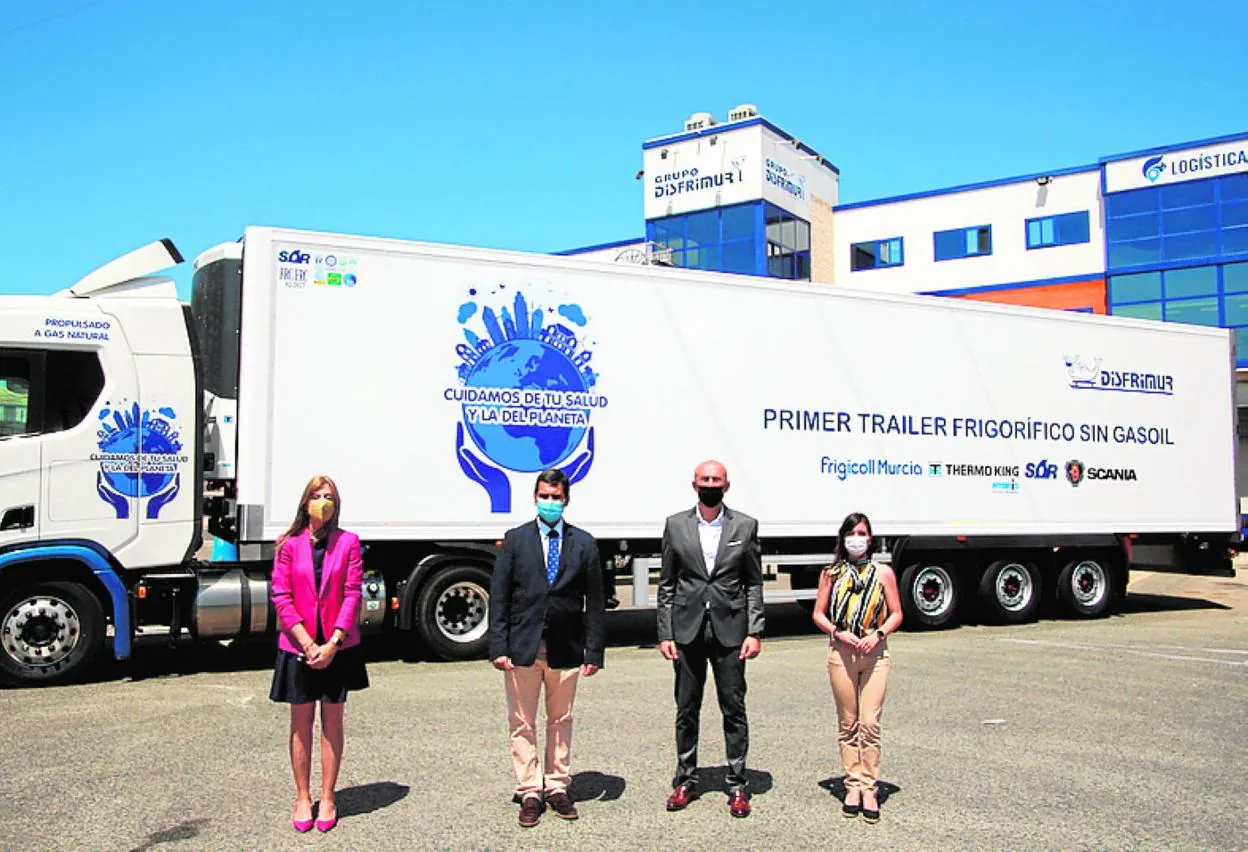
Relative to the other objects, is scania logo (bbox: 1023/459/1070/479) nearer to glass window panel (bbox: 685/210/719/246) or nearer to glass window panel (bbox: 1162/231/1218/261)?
glass window panel (bbox: 1162/231/1218/261)

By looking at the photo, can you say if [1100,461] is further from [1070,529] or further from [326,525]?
[326,525]

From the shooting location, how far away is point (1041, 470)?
14.2 meters

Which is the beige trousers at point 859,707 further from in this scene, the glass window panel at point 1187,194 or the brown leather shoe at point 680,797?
the glass window panel at point 1187,194

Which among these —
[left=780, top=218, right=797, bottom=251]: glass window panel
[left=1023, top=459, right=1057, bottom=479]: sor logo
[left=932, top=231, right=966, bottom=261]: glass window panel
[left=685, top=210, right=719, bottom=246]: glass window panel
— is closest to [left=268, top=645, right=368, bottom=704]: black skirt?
[left=1023, top=459, right=1057, bottom=479]: sor logo

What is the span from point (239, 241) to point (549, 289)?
2909mm

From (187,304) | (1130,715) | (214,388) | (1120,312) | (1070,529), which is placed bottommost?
(1130,715)

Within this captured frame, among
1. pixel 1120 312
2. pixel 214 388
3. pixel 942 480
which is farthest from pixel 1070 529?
pixel 1120 312

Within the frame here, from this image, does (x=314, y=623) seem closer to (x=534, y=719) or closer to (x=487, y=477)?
(x=534, y=719)

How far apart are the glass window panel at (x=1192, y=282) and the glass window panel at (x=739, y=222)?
43.2 ft

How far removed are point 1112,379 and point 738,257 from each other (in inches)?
990

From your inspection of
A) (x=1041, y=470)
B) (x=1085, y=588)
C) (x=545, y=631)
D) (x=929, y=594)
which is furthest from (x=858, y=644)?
(x=1085, y=588)

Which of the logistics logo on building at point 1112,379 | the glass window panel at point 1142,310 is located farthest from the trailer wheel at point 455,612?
the glass window panel at point 1142,310

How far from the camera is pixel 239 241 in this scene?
409 inches

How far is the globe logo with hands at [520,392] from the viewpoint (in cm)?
1098
